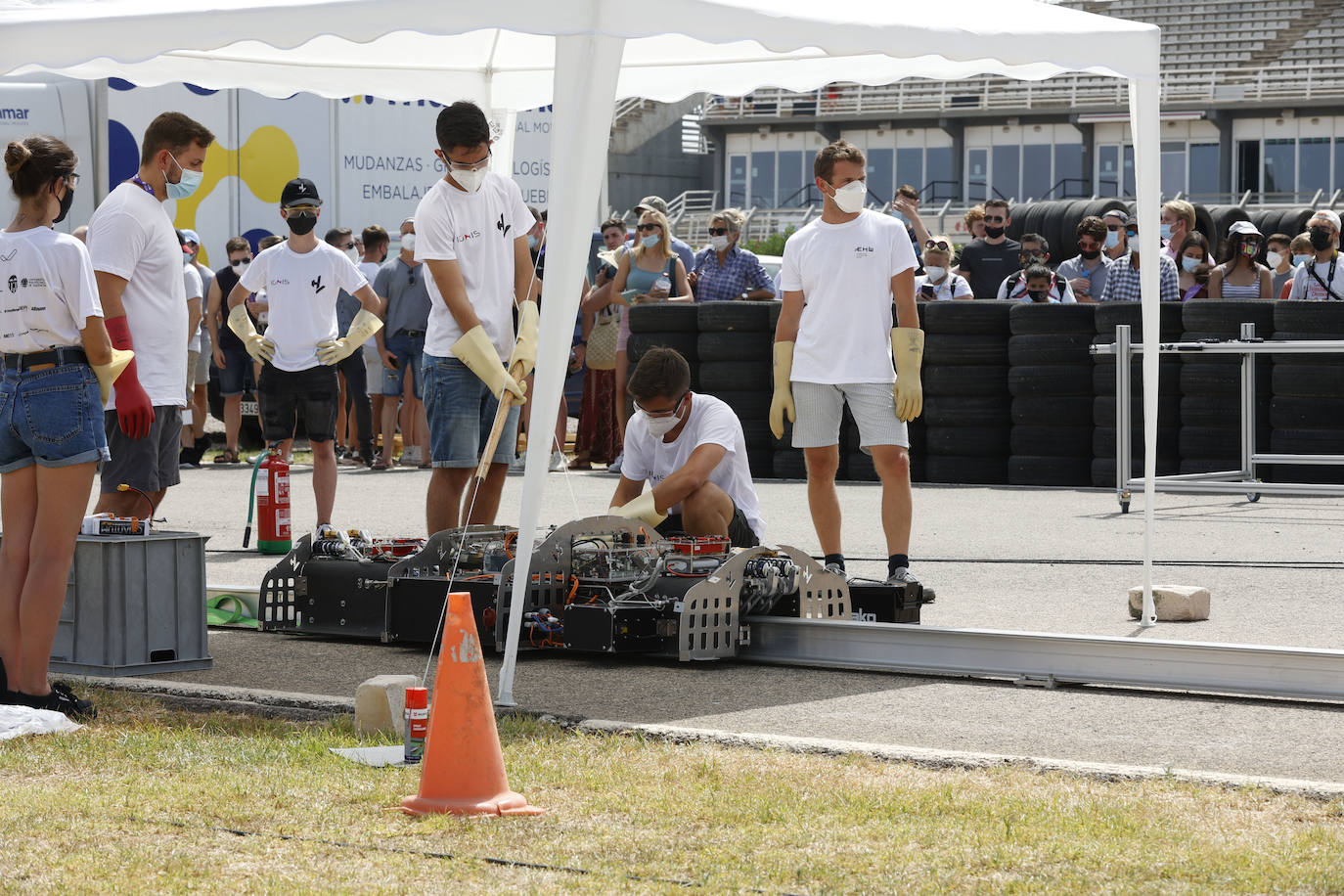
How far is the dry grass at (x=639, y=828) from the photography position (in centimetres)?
401

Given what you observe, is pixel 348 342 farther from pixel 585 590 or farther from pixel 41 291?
pixel 41 291

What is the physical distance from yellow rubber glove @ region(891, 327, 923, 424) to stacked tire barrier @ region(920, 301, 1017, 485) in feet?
20.9

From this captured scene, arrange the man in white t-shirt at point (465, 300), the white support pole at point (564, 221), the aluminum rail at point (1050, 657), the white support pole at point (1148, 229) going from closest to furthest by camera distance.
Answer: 1. the white support pole at point (564, 221)
2. the aluminum rail at point (1050, 657)
3. the white support pole at point (1148, 229)
4. the man in white t-shirt at point (465, 300)

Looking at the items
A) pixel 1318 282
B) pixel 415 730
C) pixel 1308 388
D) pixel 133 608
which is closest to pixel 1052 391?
pixel 1308 388

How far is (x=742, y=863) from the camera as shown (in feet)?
13.5

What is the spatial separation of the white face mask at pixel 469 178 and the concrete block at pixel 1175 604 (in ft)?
10.5

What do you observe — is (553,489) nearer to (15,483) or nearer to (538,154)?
(538,154)

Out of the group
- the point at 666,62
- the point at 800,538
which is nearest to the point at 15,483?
the point at 666,62

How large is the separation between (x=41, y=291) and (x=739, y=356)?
375 inches

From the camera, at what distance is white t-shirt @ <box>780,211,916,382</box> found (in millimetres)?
8016

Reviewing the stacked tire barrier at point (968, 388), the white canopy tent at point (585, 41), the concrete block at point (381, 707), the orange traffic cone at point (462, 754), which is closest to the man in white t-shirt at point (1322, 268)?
the stacked tire barrier at point (968, 388)

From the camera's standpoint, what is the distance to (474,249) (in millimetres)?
7797

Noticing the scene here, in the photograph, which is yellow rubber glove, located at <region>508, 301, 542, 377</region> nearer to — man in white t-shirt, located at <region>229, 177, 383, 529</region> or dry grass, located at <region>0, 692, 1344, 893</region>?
dry grass, located at <region>0, 692, 1344, 893</region>

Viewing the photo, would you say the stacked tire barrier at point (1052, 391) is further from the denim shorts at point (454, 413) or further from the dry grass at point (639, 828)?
the dry grass at point (639, 828)
